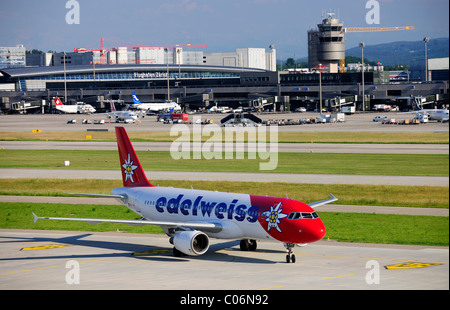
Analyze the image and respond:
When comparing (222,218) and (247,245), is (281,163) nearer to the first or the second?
(247,245)

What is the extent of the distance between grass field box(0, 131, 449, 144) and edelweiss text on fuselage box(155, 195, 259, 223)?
92644mm

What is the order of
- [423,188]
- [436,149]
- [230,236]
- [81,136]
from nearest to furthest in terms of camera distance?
[230,236] < [423,188] < [436,149] < [81,136]

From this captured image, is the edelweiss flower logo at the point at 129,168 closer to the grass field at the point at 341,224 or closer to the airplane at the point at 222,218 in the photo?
the airplane at the point at 222,218

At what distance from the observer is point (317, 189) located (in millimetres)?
81000

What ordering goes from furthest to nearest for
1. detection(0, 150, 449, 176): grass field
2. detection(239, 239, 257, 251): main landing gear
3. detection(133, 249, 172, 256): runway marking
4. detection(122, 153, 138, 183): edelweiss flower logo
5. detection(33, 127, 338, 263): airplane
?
1. detection(0, 150, 449, 176): grass field
2. detection(122, 153, 138, 183): edelweiss flower logo
3. detection(133, 249, 172, 256): runway marking
4. detection(239, 239, 257, 251): main landing gear
5. detection(33, 127, 338, 263): airplane

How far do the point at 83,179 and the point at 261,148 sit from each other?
4809 centimetres

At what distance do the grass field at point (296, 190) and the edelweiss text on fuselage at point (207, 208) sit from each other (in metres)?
24.0

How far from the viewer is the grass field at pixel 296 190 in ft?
239

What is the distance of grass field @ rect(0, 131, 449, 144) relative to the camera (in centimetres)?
14362

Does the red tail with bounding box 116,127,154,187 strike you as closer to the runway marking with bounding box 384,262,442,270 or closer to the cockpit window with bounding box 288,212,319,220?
the cockpit window with bounding box 288,212,319,220

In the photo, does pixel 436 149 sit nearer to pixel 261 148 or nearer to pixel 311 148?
pixel 311 148

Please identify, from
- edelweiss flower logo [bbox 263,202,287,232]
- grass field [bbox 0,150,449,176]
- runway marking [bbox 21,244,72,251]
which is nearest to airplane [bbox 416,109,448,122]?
grass field [bbox 0,150,449,176]

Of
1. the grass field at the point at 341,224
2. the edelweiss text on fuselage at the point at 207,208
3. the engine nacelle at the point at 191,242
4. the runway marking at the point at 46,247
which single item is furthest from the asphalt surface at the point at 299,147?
the runway marking at the point at 46,247
